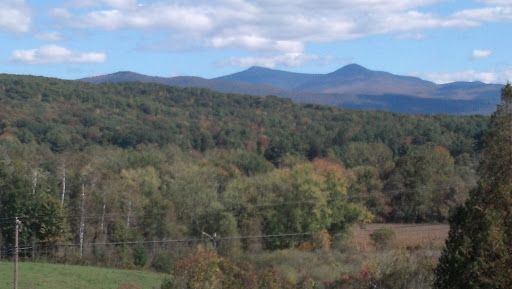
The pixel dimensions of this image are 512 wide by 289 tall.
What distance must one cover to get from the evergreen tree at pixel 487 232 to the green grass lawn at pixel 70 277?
21.2 m

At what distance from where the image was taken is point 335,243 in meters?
46.8

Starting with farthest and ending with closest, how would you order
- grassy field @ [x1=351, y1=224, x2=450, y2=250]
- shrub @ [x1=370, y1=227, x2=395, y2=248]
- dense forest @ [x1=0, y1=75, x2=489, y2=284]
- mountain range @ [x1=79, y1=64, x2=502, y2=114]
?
1. mountain range @ [x1=79, y1=64, x2=502, y2=114]
2. dense forest @ [x1=0, y1=75, x2=489, y2=284]
3. shrub @ [x1=370, y1=227, x2=395, y2=248]
4. grassy field @ [x1=351, y1=224, x2=450, y2=250]

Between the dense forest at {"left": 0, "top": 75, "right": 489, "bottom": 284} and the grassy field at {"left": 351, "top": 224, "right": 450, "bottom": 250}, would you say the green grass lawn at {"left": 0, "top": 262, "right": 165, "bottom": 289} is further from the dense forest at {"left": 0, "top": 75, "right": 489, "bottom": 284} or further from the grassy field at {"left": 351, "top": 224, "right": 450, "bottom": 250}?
the grassy field at {"left": 351, "top": 224, "right": 450, "bottom": 250}

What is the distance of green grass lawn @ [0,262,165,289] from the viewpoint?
34.3m

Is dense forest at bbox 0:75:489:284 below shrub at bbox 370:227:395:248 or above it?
above

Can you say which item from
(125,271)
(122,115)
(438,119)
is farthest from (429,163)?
(122,115)

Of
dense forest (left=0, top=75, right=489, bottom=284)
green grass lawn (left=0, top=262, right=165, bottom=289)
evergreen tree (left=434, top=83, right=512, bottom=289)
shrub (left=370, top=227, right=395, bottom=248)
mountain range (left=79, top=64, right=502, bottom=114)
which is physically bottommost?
green grass lawn (left=0, top=262, right=165, bottom=289)

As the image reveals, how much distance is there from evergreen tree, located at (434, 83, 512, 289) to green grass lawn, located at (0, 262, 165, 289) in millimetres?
21208

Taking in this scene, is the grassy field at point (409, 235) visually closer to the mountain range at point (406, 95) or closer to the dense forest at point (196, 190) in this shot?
the dense forest at point (196, 190)

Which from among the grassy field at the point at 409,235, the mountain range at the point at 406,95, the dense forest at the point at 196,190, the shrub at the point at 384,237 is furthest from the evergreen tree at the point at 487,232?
the mountain range at the point at 406,95

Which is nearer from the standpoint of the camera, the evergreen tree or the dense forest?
the evergreen tree

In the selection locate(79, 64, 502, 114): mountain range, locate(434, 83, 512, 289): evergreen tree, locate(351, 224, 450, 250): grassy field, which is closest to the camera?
locate(434, 83, 512, 289): evergreen tree

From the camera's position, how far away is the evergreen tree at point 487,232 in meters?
13.4

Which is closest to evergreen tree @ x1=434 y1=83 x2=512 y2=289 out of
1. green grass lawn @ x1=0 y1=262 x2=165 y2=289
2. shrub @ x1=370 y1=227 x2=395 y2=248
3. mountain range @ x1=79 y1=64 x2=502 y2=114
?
green grass lawn @ x1=0 y1=262 x2=165 y2=289
